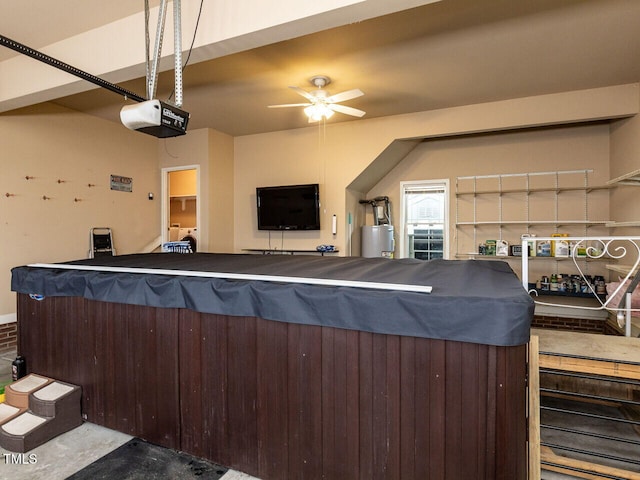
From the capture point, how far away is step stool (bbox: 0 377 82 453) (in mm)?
2146

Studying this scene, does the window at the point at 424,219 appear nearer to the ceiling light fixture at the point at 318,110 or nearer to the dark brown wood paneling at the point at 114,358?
the ceiling light fixture at the point at 318,110

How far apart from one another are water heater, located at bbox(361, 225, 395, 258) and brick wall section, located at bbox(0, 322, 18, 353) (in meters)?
4.85

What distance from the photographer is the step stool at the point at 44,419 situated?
7.04 feet

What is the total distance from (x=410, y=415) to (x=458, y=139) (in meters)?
4.97

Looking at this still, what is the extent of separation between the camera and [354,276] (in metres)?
2.08

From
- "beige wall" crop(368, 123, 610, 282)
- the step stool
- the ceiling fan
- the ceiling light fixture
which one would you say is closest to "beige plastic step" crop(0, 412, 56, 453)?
the step stool

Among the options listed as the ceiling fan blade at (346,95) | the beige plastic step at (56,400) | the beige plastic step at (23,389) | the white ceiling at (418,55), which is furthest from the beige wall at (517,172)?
the beige plastic step at (23,389)

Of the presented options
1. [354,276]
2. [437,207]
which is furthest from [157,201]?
[354,276]

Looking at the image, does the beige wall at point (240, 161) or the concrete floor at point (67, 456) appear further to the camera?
the beige wall at point (240, 161)

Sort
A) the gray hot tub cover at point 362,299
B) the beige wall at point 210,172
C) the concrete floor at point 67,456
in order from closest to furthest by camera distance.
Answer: the gray hot tub cover at point 362,299 < the concrete floor at point 67,456 < the beige wall at point 210,172

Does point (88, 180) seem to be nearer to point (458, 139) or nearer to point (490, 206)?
point (458, 139)

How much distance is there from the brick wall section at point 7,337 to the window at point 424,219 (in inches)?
217

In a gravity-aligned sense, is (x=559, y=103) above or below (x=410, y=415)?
above

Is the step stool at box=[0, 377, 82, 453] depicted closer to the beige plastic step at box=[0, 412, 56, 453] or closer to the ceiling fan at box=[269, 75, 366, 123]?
the beige plastic step at box=[0, 412, 56, 453]
